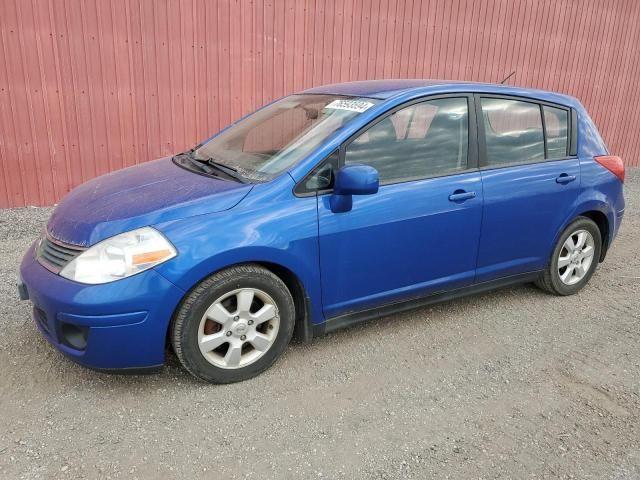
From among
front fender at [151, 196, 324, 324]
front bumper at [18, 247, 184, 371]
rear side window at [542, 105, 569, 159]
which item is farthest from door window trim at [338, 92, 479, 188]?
front bumper at [18, 247, 184, 371]

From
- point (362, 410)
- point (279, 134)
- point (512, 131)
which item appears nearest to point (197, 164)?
point (279, 134)

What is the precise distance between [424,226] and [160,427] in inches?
72.4

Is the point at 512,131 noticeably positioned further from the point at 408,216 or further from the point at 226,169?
the point at 226,169

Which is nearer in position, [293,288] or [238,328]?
[238,328]

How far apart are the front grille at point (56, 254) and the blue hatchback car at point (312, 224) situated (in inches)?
0.5

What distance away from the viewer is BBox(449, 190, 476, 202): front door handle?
10.7 ft

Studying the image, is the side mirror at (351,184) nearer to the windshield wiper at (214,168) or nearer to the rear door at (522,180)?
the windshield wiper at (214,168)

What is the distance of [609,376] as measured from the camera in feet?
10.1

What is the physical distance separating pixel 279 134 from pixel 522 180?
5.53ft

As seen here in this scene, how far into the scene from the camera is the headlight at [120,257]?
8.20 ft

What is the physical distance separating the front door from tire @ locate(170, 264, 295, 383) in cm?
32

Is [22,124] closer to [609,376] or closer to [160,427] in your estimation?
[160,427]

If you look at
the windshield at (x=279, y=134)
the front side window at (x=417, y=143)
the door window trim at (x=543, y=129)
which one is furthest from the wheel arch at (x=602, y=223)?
the windshield at (x=279, y=134)

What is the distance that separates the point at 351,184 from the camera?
281 cm
